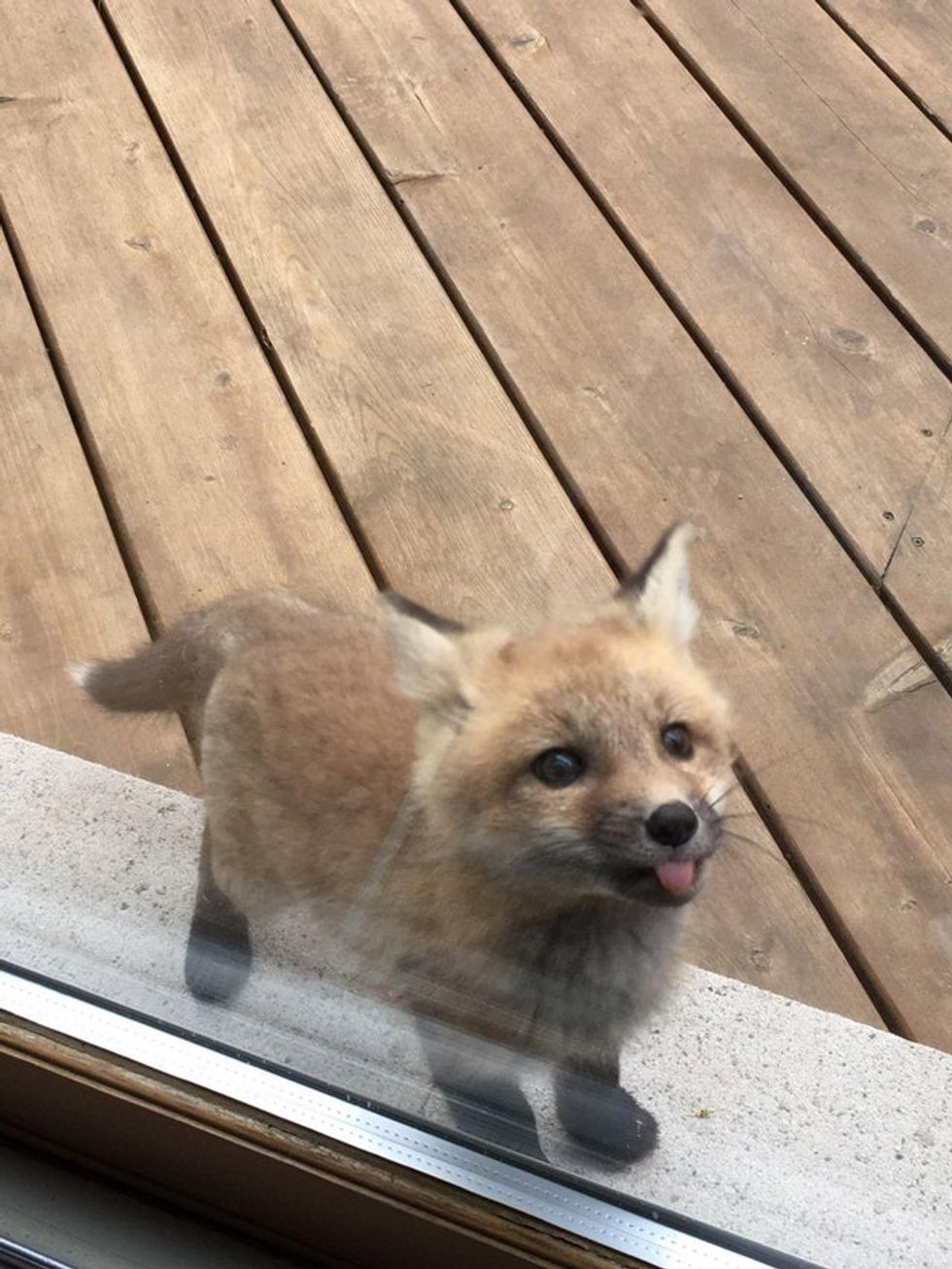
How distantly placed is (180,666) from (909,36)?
32.9 inches

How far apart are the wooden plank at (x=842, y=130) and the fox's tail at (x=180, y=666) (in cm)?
51

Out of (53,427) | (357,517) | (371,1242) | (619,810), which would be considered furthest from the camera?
(53,427)

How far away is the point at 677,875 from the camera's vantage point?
86 cm

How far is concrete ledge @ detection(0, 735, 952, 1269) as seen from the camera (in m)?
0.90

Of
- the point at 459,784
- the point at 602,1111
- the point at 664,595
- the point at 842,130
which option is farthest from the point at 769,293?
the point at 602,1111

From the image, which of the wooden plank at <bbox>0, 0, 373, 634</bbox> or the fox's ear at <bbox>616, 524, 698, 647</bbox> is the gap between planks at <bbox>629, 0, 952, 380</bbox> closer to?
the fox's ear at <bbox>616, 524, 698, 647</bbox>

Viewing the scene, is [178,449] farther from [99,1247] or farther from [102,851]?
[99,1247]

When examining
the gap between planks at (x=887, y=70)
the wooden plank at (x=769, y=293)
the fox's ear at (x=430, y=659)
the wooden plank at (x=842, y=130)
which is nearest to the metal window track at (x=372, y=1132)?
the fox's ear at (x=430, y=659)

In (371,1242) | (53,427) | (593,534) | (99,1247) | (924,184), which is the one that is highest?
(924,184)

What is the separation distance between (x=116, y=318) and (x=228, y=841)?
465mm

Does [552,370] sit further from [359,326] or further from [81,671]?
[81,671]

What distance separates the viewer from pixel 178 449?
1.20 meters

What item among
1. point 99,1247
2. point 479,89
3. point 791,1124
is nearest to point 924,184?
point 479,89

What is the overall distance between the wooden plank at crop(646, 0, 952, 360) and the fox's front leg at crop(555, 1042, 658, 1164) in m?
0.54
